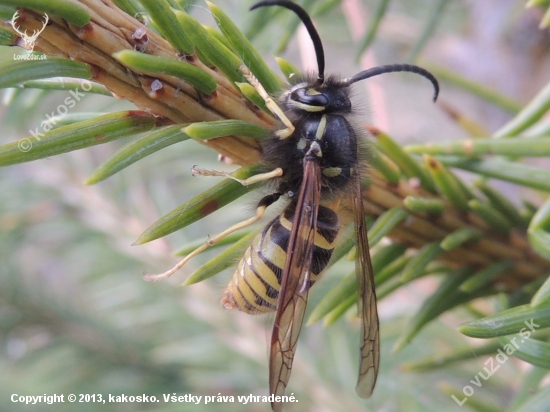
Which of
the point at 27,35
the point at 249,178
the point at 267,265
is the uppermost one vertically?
the point at 27,35

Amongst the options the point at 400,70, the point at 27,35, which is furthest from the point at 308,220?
the point at 27,35

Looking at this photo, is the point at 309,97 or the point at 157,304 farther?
the point at 157,304

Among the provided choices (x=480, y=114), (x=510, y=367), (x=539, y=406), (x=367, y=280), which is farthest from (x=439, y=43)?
(x=539, y=406)

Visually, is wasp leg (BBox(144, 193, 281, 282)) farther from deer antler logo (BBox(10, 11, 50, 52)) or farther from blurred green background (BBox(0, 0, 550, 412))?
blurred green background (BBox(0, 0, 550, 412))

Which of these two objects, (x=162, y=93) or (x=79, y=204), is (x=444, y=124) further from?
(x=162, y=93)

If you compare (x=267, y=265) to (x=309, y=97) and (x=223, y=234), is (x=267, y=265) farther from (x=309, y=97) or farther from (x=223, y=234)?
(x=309, y=97)

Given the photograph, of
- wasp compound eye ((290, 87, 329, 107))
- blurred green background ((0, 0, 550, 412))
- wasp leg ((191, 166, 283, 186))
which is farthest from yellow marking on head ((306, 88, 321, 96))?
blurred green background ((0, 0, 550, 412))
